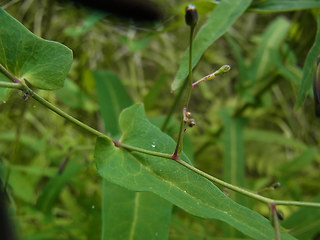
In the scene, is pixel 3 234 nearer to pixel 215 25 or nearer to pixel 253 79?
pixel 215 25

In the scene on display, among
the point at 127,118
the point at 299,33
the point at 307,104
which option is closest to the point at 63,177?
the point at 127,118

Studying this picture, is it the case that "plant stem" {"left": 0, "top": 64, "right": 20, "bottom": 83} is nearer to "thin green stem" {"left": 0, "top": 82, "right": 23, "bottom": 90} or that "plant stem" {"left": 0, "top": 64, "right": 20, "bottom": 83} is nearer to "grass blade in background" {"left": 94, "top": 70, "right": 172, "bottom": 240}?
"thin green stem" {"left": 0, "top": 82, "right": 23, "bottom": 90}

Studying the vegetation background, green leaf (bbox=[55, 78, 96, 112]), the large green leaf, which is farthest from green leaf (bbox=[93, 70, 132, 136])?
the large green leaf

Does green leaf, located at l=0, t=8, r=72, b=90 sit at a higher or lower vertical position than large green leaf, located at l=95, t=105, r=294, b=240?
higher

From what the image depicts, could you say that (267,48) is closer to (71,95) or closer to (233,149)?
(233,149)

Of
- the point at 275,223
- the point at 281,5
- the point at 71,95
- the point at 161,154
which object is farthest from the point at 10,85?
the point at 71,95

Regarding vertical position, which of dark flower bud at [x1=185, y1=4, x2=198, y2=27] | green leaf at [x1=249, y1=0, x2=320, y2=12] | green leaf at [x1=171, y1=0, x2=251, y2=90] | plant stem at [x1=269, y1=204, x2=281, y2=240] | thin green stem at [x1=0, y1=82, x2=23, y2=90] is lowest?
plant stem at [x1=269, y1=204, x2=281, y2=240]

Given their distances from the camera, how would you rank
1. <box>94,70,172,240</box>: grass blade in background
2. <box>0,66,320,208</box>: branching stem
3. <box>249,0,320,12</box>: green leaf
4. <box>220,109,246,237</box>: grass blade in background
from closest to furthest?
<box>0,66,320,208</box>: branching stem → <box>94,70,172,240</box>: grass blade in background → <box>249,0,320,12</box>: green leaf → <box>220,109,246,237</box>: grass blade in background
